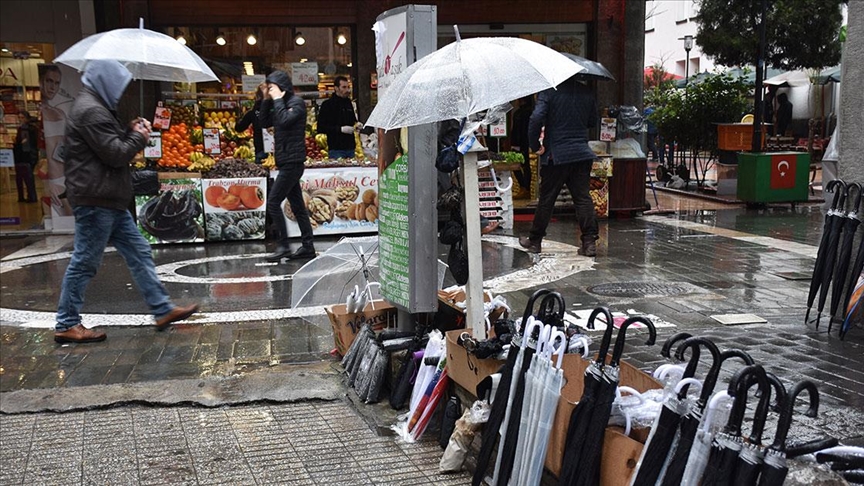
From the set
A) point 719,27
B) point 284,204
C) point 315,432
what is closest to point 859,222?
point 315,432

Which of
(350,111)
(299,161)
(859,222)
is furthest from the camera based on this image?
(350,111)

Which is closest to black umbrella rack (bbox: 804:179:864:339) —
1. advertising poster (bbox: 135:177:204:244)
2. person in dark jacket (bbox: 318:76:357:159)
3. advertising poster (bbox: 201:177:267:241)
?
advertising poster (bbox: 201:177:267:241)

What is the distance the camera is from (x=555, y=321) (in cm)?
367

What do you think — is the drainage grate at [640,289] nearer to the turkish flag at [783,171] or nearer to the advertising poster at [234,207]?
the advertising poster at [234,207]

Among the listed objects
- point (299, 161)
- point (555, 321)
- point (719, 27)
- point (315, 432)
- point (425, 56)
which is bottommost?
point (315, 432)

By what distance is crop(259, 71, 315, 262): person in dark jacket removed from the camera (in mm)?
9414

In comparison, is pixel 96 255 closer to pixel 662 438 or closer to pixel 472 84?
pixel 472 84

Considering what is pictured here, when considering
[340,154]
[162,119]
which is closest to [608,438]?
[340,154]

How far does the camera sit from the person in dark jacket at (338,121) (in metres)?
12.4

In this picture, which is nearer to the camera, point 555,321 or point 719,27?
point 555,321

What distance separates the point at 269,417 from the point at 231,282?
12.7ft

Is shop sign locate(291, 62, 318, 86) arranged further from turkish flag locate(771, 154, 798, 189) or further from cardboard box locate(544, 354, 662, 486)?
cardboard box locate(544, 354, 662, 486)

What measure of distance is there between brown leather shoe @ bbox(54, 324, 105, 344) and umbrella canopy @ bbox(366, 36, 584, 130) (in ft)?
10.8

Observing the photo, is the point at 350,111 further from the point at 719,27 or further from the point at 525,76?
the point at 719,27
